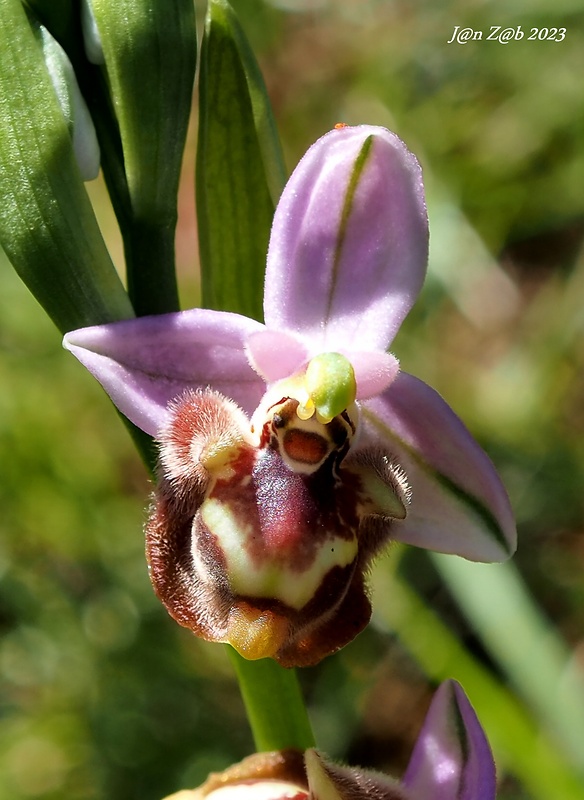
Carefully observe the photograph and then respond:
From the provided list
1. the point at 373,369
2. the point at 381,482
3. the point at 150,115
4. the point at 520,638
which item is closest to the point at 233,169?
the point at 150,115

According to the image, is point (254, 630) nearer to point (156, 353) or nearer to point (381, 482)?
point (381, 482)

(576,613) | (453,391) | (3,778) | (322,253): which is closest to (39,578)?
(3,778)

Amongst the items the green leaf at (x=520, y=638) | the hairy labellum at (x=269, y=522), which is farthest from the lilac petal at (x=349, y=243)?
the green leaf at (x=520, y=638)

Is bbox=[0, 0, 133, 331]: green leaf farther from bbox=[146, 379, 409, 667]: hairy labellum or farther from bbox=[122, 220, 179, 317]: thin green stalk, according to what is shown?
bbox=[146, 379, 409, 667]: hairy labellum

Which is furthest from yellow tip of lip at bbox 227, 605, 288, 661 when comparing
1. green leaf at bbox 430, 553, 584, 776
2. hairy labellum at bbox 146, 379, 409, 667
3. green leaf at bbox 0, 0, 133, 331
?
green leaf at bbox 430, 553, 584, 776

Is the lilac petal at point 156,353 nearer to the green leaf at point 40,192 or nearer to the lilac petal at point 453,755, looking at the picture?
the green leaf at point 40,192

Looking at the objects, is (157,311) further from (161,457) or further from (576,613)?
(576,613)
